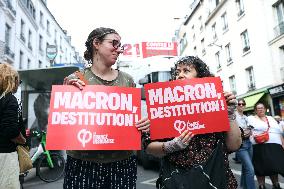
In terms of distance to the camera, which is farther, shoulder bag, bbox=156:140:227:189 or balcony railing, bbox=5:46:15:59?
balcony railing, bbox=5:46:15:59

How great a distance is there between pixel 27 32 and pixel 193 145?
1249 inches

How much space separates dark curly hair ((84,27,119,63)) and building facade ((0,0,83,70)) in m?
19.8

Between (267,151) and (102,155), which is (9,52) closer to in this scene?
(267,151)

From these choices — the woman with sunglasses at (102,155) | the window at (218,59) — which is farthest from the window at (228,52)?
the woman with sunglasses at (102,155)

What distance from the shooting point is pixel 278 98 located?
21.1 metres

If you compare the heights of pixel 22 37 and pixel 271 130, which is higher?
pixel 22 37

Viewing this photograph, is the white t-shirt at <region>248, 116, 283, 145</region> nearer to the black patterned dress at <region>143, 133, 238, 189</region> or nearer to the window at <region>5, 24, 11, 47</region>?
the black patterned dress at <region>143, 133, 238, 189</region>

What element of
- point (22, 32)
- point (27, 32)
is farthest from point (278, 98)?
point (27, 32)

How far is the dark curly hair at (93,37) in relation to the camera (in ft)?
8.42

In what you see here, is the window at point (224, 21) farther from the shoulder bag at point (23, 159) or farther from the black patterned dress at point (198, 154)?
the black patterned dress at point (198, 154)

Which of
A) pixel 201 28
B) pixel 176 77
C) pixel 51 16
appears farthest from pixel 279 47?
pixel 51 16

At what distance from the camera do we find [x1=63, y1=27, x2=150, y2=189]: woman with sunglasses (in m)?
2.29

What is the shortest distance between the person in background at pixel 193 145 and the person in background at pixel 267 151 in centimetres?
411

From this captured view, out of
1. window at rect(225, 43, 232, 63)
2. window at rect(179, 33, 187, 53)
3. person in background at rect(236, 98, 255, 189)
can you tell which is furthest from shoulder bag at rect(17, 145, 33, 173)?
window at rect(179, 33, 187, 53)
